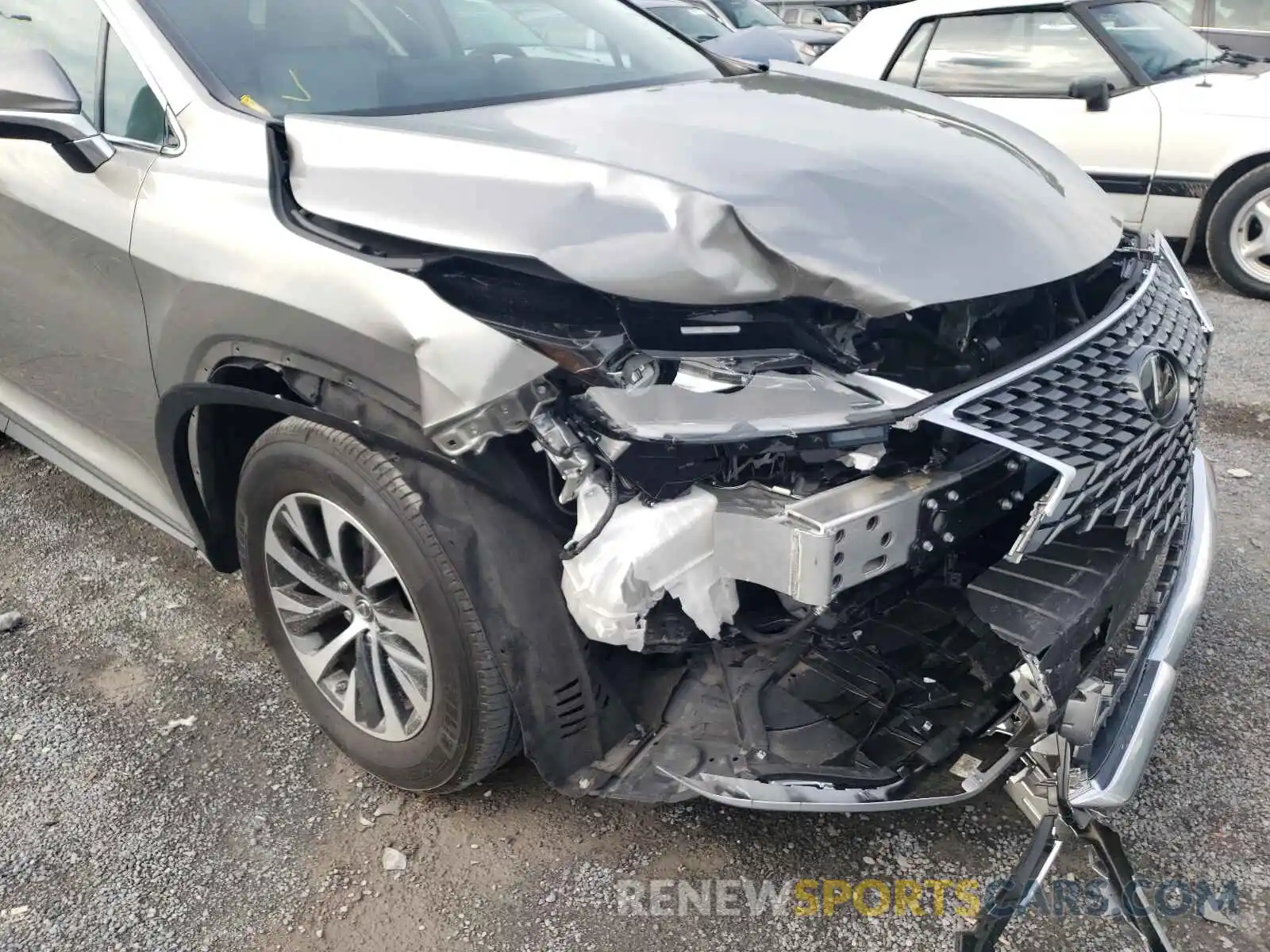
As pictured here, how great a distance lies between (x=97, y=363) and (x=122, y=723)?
0.92m

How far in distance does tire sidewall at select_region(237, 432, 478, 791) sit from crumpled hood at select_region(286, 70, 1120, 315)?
512 millimetres

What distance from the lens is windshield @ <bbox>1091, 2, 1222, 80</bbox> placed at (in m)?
5.85

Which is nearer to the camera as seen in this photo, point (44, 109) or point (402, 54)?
point (44, 109)

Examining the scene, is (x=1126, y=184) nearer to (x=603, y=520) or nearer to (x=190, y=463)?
Result: (x=603, y=520)

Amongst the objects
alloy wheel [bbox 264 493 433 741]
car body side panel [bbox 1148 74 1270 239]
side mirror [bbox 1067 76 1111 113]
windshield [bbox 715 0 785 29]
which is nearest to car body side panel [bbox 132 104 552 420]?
alloy wheel [bbox 264 493 433 741]

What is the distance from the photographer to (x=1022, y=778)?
1.83 m

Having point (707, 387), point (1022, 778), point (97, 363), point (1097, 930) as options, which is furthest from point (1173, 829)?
point (97, 363)

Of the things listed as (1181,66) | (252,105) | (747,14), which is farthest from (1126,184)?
(747,14)

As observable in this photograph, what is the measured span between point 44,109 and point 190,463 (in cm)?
82

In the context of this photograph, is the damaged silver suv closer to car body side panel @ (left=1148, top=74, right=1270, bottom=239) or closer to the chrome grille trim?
the chrome grille trim

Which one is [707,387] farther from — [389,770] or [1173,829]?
[1173,829]

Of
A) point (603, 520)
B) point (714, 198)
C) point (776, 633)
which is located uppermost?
point (714, 198)

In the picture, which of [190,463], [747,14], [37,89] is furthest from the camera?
[747,14]

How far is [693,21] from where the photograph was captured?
9.95 metres
